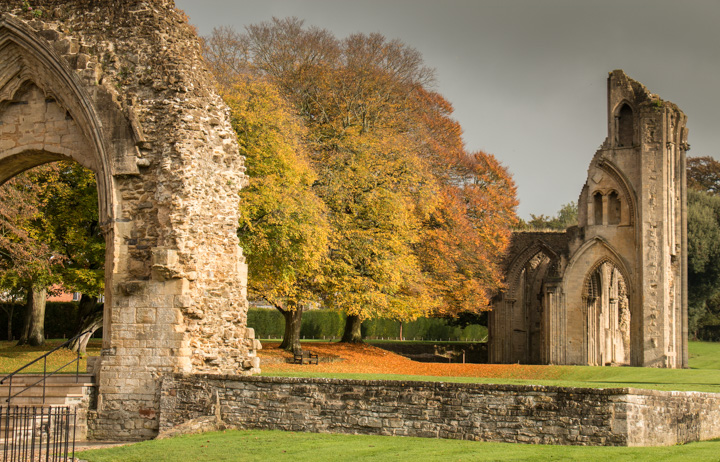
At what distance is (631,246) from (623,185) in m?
2.51

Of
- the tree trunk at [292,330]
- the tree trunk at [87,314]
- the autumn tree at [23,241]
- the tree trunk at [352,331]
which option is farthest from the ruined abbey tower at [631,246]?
the autumn tree at [23,241]

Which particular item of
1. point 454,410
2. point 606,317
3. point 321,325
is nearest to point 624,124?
point 606,317

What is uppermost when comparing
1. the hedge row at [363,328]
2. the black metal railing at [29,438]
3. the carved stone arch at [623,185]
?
the carved stone arch at [623,185]

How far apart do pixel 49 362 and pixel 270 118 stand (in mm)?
9344

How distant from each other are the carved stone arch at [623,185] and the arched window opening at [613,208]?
458mm

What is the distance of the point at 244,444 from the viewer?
10.8 meters

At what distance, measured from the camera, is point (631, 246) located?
33.9 meters

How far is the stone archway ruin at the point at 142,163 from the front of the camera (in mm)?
13852

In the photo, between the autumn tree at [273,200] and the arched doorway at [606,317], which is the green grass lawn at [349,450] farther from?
the arched doorway at [606,317]

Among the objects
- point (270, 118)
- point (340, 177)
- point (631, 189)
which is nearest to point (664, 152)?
point (631, 189)

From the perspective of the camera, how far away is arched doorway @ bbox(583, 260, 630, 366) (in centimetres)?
3584

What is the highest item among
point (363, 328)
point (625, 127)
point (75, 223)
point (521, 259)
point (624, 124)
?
point (624, 124)

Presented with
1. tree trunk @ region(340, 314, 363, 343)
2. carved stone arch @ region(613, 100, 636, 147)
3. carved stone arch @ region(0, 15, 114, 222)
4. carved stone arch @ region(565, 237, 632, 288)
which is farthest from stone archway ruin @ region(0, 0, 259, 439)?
carved stone arch @ region(613, 100, 636, 147)

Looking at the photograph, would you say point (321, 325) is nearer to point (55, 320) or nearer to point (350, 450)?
point (55, 320)
